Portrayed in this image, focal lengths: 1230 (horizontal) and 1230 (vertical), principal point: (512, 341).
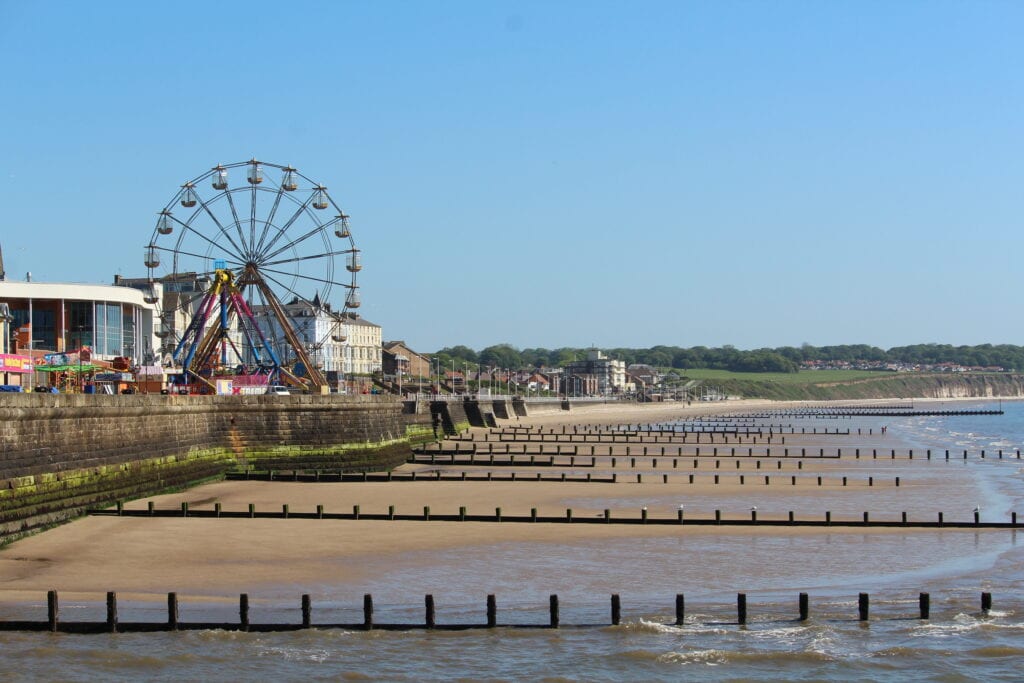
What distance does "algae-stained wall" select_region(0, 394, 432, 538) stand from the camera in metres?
34.8

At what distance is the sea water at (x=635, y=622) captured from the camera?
22328 mm

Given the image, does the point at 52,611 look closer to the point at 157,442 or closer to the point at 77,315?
the point at 157,442

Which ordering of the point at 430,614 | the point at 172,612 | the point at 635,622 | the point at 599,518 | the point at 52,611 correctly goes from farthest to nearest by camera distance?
1. the point at 599,518
2. the point at 635,622
3. the point at 430,614
4. the point at 172,612
5. the point at 52,611

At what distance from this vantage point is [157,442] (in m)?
48.0

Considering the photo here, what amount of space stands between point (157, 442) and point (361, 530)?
534 inches

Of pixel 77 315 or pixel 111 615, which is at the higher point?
pixel 77 315

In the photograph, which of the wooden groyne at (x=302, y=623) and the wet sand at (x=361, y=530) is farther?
the wet sand at (x=361, y=530)

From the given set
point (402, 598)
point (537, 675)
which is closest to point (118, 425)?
point (402, 598)

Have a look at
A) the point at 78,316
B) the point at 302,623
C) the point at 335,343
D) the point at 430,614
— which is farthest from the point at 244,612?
the point at 335,343

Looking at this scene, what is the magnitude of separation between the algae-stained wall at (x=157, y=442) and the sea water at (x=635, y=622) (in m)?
9.67

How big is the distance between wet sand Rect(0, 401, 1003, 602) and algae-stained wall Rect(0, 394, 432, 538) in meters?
1.16

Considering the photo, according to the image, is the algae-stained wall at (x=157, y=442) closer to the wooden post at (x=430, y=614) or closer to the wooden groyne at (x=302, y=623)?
the wooden groyne at (x=302, y=623)

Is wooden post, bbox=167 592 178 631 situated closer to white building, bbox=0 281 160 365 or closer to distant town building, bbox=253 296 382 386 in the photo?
white building, bbox=0 281 160 365

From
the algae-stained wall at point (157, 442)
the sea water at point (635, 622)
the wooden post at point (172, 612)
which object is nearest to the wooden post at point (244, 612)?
the sea water at point (635, 622)
